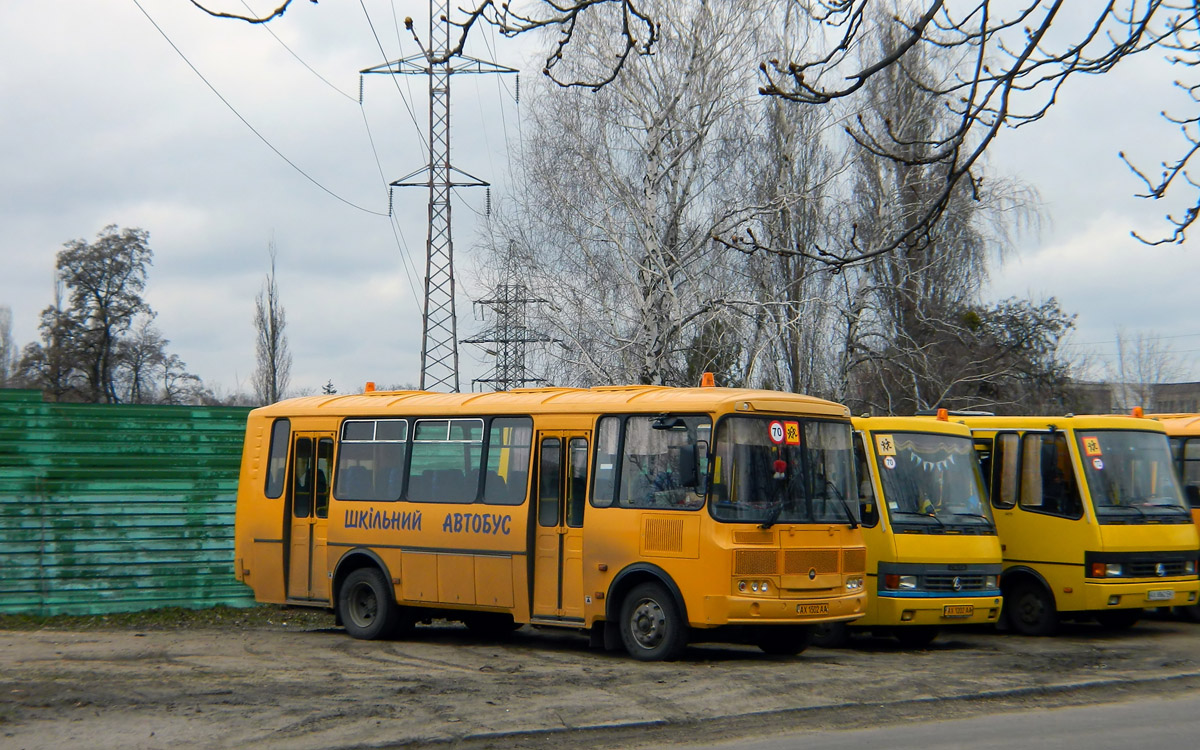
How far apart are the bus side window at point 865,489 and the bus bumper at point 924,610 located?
2.98 feet

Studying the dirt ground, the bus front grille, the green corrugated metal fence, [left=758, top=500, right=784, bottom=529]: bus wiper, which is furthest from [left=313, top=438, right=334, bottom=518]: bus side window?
[left=758, top=500, right=784, bottom=529]: bus wiper

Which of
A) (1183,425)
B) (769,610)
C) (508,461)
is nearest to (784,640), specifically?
(769,610)

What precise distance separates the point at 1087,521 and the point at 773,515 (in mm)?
5000

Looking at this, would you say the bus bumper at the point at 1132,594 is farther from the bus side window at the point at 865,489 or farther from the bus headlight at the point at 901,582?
the bus side window at the point at 865,489

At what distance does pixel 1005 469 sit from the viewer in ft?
52.5

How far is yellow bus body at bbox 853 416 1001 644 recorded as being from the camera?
13672 millimetres

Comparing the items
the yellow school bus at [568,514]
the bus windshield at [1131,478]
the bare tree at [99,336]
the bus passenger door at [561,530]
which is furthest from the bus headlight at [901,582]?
the bare tree at [99,336]

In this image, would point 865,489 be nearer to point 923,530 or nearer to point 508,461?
point 923,530

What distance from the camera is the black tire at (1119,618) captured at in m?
16.0

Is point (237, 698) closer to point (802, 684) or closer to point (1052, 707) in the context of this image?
point (802, 684)

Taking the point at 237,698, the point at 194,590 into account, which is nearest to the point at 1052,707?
the point at 237,698

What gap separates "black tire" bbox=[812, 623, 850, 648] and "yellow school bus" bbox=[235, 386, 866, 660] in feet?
3.45

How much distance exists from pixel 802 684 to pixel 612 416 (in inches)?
144

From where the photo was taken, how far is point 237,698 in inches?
387
